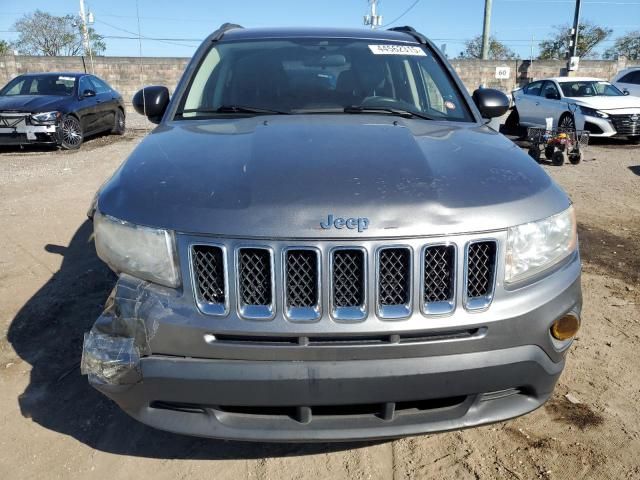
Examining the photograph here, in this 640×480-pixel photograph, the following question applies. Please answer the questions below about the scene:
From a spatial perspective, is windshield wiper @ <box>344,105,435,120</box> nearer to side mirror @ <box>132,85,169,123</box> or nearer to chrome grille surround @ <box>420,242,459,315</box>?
side mirror @ <box>132,85,169,123</box>

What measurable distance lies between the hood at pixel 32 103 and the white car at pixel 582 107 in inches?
395

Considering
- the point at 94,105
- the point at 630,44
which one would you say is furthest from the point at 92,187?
the point at 630,44

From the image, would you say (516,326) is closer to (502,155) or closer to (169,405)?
(502,155)

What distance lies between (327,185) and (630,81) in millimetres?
17550

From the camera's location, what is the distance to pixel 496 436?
8.59 feet

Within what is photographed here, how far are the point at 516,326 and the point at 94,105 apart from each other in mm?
12394

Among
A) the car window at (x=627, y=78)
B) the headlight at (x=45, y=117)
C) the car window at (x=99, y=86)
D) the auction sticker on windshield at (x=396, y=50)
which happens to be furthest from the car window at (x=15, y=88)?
the car window at (x=627, y=78)

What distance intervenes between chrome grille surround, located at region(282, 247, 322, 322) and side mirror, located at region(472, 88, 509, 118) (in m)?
2.15

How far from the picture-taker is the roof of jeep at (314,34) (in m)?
3.68

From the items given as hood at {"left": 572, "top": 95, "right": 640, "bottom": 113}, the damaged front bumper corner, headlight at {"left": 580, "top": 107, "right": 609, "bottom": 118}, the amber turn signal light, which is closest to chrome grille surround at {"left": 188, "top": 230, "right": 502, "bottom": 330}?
the amber turn signal light

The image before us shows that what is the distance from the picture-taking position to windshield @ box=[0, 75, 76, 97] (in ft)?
39.9

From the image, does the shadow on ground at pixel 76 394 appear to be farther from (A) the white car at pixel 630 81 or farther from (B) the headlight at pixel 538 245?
(A) the white car at pixel 630 81

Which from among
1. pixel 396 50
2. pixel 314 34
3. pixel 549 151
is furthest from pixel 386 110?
pixel 549 151

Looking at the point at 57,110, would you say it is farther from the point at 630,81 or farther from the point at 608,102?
the point at 630,81
